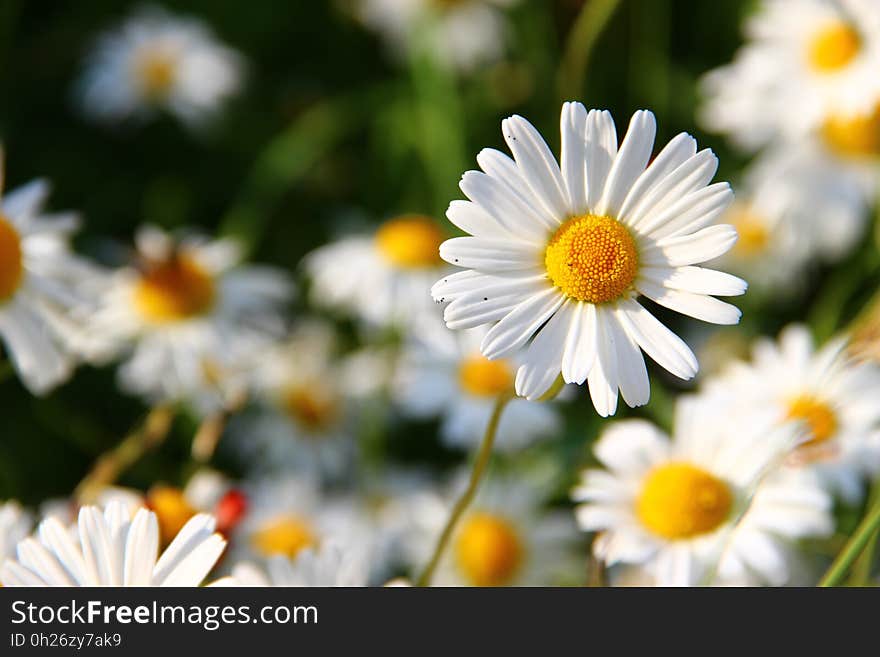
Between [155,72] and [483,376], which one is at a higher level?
[155,72]

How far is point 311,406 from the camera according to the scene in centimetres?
175

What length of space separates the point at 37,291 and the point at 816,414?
937 millimetres

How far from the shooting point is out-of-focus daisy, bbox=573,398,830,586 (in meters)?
1.03

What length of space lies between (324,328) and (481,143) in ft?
1.58

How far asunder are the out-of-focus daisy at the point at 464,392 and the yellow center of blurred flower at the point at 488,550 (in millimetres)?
131

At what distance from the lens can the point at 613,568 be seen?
1.29 meters

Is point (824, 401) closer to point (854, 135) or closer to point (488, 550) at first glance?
point (488, 550)

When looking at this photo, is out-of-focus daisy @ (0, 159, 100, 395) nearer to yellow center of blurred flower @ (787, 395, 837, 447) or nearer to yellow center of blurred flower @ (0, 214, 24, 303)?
yellow center of blurred flower @ (0, 214, 24, 303)

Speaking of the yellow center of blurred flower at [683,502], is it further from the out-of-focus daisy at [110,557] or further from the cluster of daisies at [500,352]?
the out-of-focus daisy at [110,557]

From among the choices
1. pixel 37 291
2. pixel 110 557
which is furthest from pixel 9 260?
pixel 110 557

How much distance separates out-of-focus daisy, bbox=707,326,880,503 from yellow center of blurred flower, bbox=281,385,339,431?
0.72 meters

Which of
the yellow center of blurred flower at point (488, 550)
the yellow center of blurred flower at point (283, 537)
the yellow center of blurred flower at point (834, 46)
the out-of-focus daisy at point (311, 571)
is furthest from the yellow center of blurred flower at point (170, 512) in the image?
the yellow center of blurred flower at point (834, 46)
